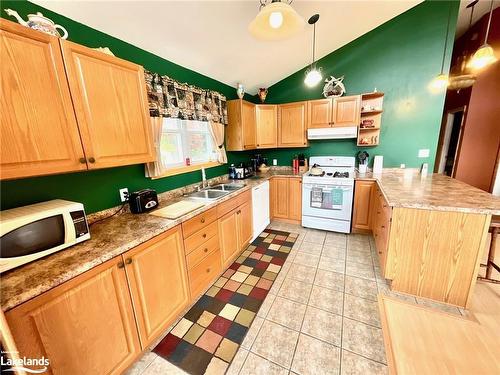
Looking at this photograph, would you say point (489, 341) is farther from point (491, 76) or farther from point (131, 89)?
point (491, 76)

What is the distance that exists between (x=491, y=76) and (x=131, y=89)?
551cm

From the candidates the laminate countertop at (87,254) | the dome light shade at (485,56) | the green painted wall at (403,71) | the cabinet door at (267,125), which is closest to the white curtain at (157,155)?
the laminate countertop at (87,254)

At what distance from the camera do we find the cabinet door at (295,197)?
348 cm

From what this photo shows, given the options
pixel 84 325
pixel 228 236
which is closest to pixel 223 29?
pixel 228 236

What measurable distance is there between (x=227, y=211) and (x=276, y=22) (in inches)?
69.4

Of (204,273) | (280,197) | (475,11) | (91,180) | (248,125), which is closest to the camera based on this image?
(91,180)

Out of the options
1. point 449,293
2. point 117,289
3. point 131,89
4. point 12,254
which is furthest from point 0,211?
point 449,293

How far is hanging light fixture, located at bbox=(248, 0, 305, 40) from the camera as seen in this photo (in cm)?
129

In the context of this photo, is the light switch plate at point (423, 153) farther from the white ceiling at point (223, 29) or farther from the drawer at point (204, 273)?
the drawer at point (204, 273)

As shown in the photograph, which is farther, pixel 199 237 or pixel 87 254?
pixel 199 237

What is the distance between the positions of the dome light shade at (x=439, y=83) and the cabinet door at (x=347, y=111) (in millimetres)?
901

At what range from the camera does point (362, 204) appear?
10.1 feet

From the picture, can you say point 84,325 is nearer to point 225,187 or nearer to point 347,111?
point 225,187

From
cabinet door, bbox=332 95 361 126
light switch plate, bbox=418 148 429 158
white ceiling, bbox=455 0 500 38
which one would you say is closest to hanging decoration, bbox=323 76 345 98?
cabinet door, bbox=332 95 361 126
